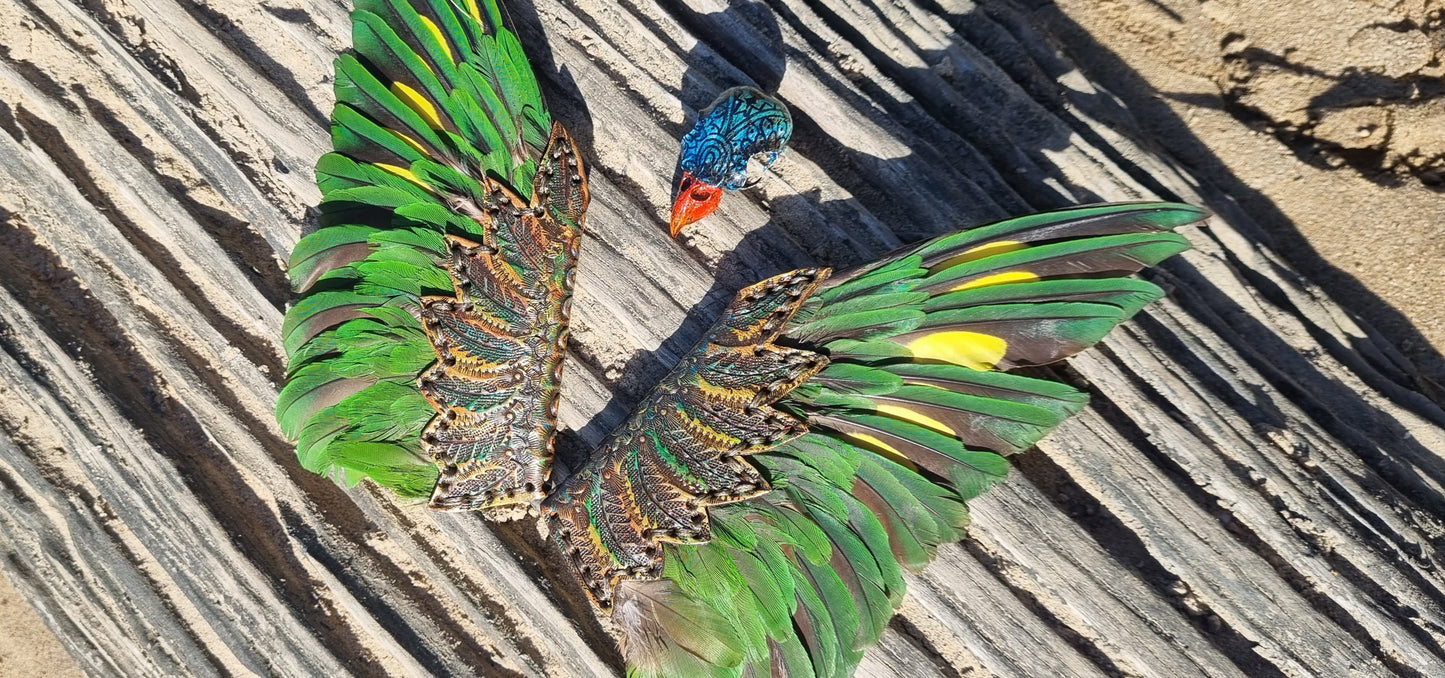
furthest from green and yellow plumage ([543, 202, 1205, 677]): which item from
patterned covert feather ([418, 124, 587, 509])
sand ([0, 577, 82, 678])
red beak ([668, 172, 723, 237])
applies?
sand ([0, 577, 82, 678])

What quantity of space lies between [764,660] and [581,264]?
143 cm

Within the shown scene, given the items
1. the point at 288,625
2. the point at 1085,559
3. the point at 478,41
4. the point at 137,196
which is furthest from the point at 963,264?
the point at 137,196

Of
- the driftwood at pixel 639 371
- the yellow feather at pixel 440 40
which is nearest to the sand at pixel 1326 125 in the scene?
the driftwood at pixel 639 371

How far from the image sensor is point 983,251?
226 cm

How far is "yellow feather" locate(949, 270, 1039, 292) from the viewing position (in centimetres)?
223

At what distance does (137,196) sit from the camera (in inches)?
120

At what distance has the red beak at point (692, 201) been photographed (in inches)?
101

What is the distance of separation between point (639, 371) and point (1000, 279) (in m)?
1.24

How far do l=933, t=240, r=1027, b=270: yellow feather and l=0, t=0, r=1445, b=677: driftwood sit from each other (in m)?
0.46

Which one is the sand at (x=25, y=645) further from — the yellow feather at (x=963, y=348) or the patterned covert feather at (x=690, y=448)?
the yellow feather at (x=963, y=348)

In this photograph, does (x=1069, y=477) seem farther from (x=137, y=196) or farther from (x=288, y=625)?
(x=137, y=196)

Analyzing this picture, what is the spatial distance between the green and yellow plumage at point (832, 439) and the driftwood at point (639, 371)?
0.33m

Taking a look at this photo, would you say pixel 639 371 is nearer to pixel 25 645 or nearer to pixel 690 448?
pixel 690 448

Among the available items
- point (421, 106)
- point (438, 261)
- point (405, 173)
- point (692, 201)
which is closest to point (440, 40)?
point (421, 106)
